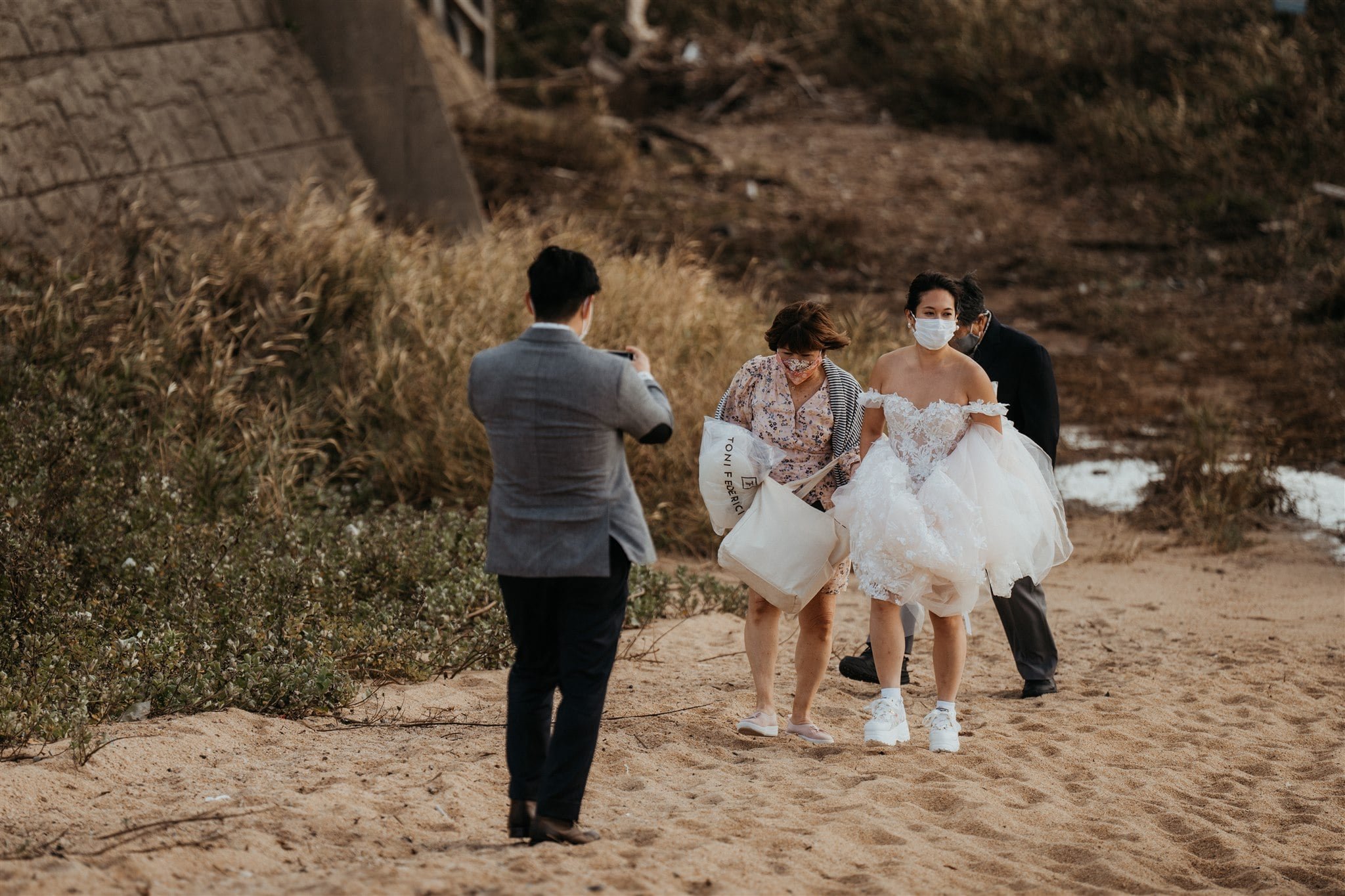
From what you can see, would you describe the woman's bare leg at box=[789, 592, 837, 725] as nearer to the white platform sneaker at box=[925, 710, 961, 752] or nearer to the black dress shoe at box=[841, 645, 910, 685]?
the white platform sneaker at box=[925, 710, 961, 752]

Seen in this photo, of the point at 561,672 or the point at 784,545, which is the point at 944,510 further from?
the point at 561,672

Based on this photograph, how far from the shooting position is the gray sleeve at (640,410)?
3.66 metres

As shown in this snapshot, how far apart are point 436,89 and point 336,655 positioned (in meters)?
7.58

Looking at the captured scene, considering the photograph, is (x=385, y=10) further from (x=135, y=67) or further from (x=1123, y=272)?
(x=1123, y=272)

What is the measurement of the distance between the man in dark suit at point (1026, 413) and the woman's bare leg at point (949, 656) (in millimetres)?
787

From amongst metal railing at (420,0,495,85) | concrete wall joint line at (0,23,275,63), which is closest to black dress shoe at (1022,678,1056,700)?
concrete wall joint line at (0,23,275,63)

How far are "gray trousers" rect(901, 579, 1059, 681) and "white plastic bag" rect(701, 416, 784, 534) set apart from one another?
1.44 m

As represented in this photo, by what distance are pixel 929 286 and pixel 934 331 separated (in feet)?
0.56

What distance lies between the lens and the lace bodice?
4.97m

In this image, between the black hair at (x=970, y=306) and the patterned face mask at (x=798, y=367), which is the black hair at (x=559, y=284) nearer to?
the patterned face mask at (x=798, y=367)

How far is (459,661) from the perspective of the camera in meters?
6.09

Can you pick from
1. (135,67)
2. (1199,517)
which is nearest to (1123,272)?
(1199,517)

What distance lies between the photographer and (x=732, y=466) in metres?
4.93

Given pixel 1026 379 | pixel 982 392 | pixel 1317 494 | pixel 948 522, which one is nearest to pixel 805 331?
pixel 982 392
